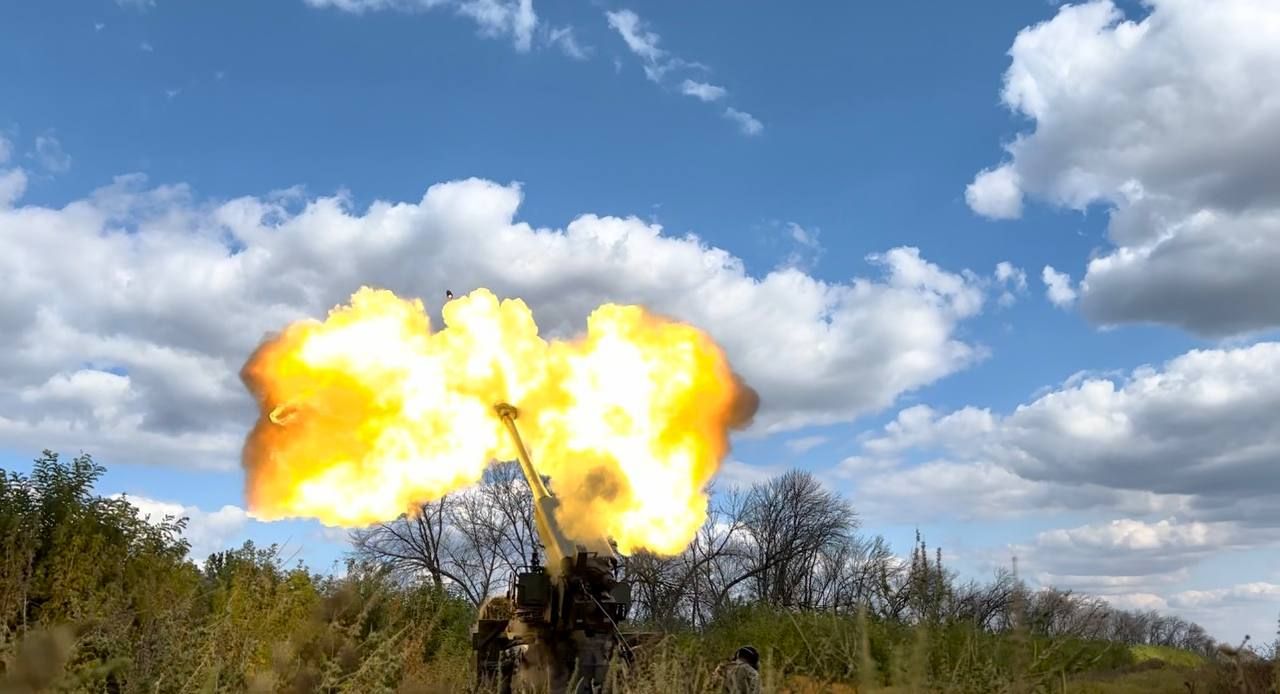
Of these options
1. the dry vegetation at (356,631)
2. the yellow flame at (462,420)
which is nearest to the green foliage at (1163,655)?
the dry vegetation at (356,631)

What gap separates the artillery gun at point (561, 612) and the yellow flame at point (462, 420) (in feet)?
2.39

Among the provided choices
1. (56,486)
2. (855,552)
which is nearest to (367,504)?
(56,486)

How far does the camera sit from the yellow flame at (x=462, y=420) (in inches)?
652

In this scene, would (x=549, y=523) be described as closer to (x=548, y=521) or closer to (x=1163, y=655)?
(x=548, y=521)

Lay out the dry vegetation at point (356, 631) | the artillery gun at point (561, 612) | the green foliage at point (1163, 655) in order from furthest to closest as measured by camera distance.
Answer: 1. the green foliage at point (1163, 655)
2. the artillery gun at point (561, 612)
3. the dry vegetation at point (356, 631)

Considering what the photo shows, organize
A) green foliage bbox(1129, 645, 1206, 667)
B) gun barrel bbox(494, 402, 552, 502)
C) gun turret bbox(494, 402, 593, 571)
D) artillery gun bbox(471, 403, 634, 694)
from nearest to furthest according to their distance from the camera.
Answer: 1. artillery gun bbox(471, 403, 634, 694)
2. gun turret bbox(494, 402, 593, 571)
3. gun barrel bbox(494, 402, 552, 502)
4. green foliage bbox(1129, 645, 1206, 667)

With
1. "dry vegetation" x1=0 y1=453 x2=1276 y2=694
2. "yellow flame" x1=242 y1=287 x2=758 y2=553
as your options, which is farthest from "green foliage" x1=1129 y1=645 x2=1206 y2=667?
"yellow flame" x1=242 y1=287 x2=758 y2=553

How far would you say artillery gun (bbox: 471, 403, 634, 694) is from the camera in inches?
595

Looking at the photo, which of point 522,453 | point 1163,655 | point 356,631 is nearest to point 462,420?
point 522,453

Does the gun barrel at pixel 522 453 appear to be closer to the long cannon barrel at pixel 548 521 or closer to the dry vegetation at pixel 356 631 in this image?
the long cannon barrel at pixel 548 521

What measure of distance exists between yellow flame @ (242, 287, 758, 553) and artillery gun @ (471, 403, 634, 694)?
2.39ft

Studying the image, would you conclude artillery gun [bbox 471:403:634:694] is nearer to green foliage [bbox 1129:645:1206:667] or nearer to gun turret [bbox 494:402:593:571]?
gun turret [bbox 494:402:593:571]

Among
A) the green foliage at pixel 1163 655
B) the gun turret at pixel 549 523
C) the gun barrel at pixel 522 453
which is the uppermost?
the gun barrel at pixel 522 453

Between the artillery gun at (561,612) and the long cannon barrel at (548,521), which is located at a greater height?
the long cannon barrel at (548,521)
